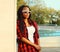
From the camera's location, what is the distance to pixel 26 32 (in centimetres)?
183

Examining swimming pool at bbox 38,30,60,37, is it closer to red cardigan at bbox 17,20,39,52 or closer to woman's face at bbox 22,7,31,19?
red cardigan at bbox 17,20,39,52

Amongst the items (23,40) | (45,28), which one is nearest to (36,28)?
(45,28)

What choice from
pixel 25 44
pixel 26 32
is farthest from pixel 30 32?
pixel 25 44

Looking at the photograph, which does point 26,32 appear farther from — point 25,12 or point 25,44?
point 25,12

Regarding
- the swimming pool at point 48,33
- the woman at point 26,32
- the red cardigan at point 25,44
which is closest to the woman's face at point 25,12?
the woman at point 26,32

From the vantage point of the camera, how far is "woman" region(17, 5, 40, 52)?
5.97 feet

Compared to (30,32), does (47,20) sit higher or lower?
higher

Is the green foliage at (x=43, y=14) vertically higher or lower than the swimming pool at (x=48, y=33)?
higher

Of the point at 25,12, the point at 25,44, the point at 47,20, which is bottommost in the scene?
the point at 25,44

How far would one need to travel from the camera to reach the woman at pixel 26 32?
1.82 meters

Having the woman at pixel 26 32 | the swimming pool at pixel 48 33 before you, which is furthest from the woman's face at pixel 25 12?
the swimming pool at pixel 48 33

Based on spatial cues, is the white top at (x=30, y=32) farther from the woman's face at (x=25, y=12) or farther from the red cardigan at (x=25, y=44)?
the woman's face at (x=25, y=12)

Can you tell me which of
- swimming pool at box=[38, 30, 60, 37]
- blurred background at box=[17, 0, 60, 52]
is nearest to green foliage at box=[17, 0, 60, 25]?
blurred background at box=[17, 0, 60, 52]

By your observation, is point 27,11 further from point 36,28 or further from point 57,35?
point 57,35
